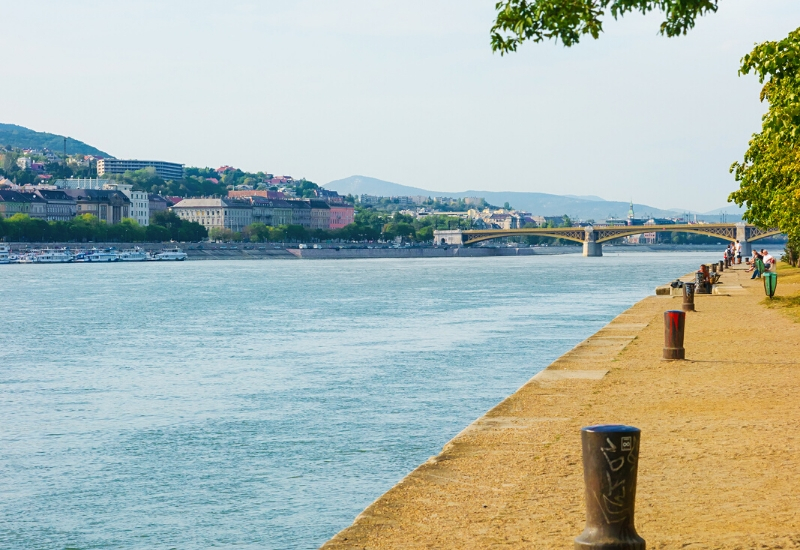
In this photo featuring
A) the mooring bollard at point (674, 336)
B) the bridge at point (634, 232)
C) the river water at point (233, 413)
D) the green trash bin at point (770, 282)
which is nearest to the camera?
the river water at point (233, 413)

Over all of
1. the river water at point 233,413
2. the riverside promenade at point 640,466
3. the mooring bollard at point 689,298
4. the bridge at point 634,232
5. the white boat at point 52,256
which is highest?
the bridge at point 634,232

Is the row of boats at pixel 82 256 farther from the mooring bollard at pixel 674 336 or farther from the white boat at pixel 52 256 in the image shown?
the mooring bollard at pixel 674 336

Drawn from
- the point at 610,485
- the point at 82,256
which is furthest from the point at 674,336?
the point at 82,256

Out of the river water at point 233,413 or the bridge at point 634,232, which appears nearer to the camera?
the river water at point 233,413

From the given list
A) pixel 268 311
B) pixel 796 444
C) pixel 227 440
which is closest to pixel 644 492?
pixel 796 444

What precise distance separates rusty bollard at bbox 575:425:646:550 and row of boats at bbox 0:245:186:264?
496 feet

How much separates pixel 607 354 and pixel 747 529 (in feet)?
42.3

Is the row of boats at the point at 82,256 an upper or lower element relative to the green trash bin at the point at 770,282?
lower

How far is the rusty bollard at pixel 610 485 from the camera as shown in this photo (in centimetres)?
658

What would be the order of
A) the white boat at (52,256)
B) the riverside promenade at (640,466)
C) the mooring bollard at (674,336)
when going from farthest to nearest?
the white boat at (52,256), the mooring bollard at (674,336), the riverside promenade at (640,466)

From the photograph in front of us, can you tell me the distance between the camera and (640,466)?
10.5 meters

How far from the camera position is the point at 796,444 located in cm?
1120

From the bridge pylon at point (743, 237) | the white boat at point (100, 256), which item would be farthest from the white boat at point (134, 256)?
the bridge pylon at point (743, 237)

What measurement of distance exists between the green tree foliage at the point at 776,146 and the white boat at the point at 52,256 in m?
109
